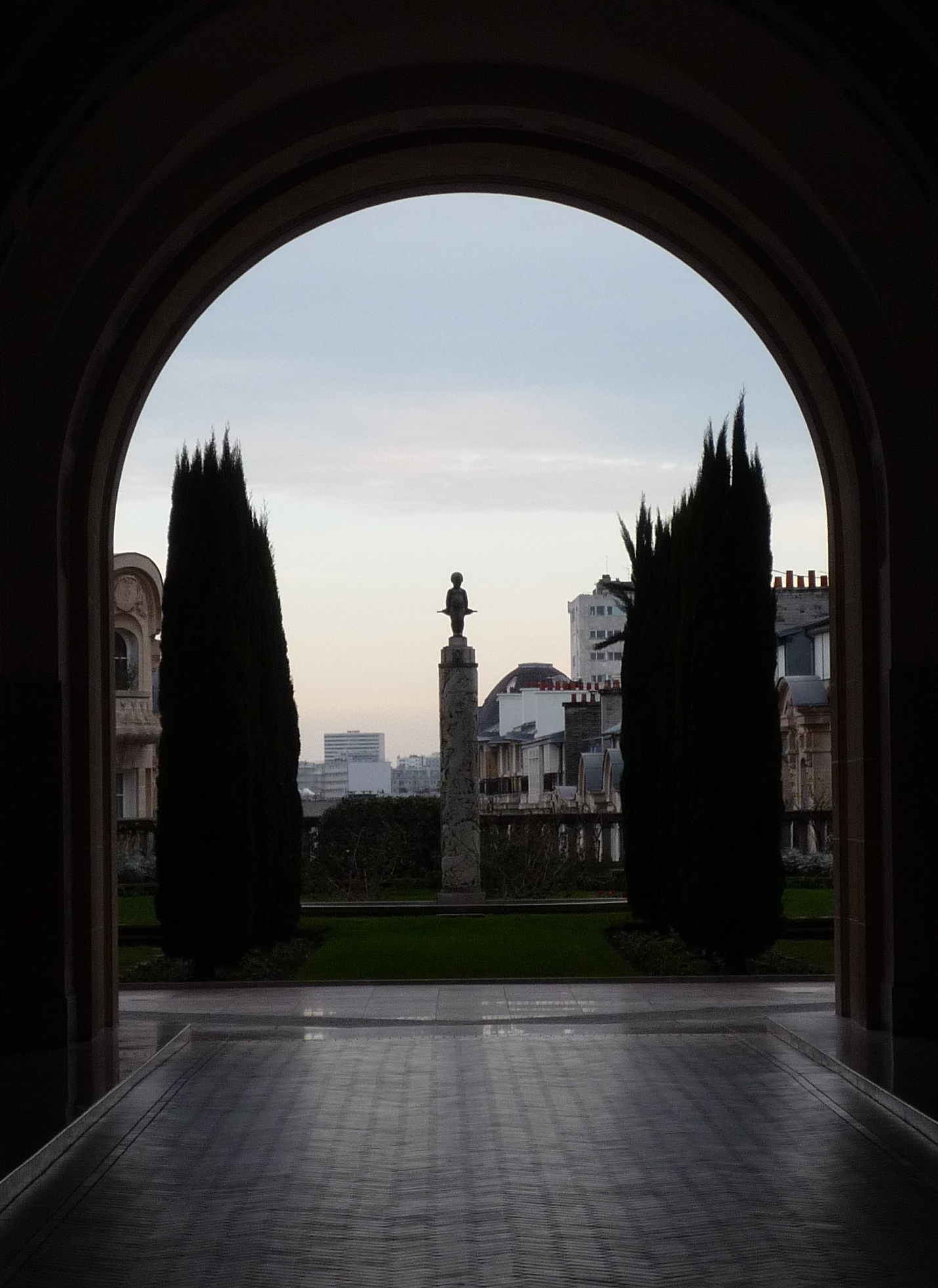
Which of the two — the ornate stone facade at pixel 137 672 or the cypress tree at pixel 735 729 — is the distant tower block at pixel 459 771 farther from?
the ornate stone facade at pixel 137 672

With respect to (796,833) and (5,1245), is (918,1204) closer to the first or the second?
(5,1245)

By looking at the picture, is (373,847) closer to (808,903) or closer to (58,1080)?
(808,903)

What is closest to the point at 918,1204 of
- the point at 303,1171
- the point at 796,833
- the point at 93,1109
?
the point at 303,1171

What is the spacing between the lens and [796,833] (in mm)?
22672

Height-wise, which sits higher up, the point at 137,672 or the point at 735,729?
the point at 137,672

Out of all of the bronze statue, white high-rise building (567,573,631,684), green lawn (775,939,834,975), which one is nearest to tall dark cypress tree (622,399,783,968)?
green lawn (775,939,834,975)

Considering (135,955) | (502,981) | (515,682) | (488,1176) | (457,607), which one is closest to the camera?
(488,1176)

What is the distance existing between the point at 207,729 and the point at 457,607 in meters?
7.00

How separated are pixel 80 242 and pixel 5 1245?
527 cm

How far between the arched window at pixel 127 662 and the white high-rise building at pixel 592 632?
63.7m

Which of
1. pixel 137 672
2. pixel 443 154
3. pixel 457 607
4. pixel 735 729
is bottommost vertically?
pixel 735 729

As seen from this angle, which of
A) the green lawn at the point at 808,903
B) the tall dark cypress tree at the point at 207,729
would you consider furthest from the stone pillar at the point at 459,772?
the tall dark cypress tree at the point at 207,729

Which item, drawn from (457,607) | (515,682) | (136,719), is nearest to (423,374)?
(457,607)

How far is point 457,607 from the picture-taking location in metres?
19.4
